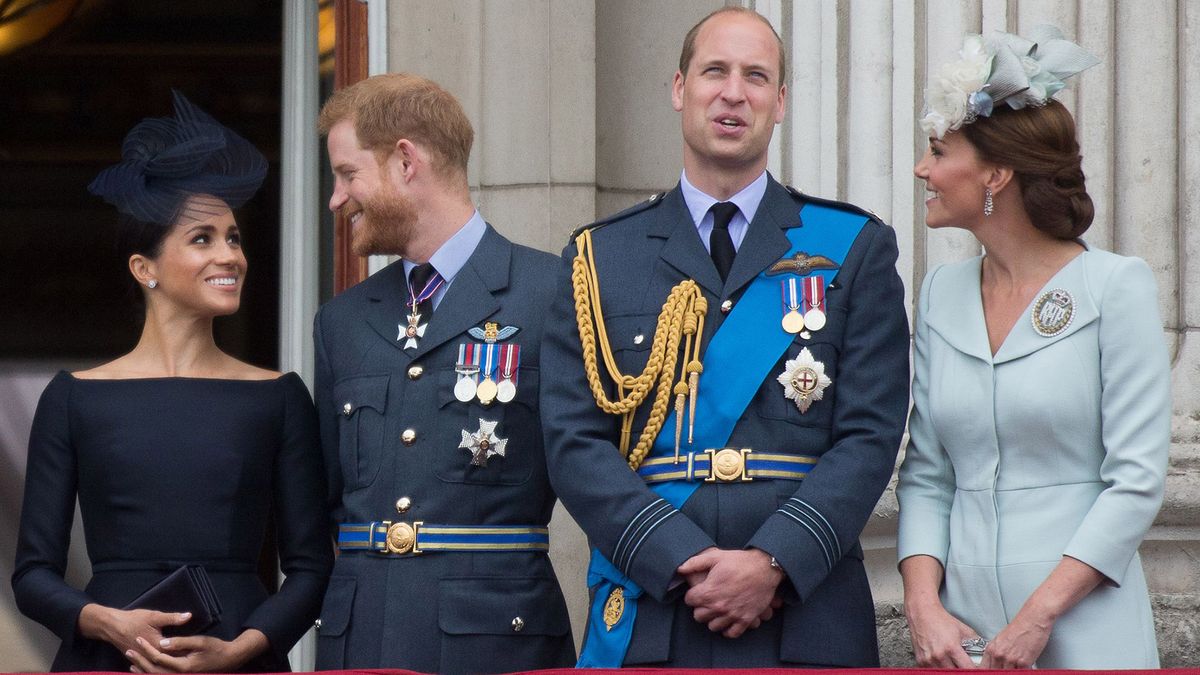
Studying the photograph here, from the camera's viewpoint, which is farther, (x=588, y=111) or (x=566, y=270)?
(x=588, y=111)

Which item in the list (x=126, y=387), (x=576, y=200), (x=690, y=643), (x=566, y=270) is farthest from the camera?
(x=576, y=200)

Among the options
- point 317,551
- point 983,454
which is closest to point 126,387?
point 317,551

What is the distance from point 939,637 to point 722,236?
0.84 m

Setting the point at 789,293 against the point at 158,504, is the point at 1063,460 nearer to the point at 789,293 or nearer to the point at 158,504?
the point at 789,293

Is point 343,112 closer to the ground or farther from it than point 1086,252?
farther from it

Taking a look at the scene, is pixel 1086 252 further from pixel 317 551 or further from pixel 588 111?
pixel 588 111

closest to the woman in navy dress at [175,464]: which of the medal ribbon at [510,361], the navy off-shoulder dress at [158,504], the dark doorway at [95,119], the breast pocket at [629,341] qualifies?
the navy off-shoulder dress at [158,504]

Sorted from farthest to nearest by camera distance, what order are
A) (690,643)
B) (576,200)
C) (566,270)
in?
(576,200) → (566,270) → (690,643)

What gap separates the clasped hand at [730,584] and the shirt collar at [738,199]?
695 millimetres

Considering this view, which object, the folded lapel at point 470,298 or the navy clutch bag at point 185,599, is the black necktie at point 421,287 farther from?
the navy clutch bag at point 185,599

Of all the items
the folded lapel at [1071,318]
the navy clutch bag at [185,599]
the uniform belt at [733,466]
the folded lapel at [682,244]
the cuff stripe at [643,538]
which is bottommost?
the navy clutch bag at [185,599]

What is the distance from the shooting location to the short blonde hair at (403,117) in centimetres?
407

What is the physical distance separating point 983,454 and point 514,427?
926 mm

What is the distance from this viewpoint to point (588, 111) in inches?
216
